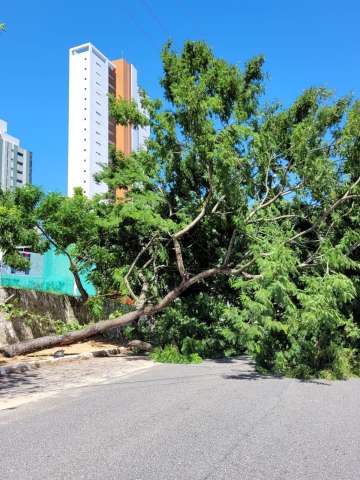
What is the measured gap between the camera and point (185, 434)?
20.0 feet

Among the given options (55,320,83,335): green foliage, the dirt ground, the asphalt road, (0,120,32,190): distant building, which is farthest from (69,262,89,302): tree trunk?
(0,120,32,190): distant building

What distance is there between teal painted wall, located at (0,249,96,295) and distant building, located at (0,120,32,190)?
103 m

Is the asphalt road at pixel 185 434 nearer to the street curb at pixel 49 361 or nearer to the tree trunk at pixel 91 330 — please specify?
the street curb at pixel 49 361

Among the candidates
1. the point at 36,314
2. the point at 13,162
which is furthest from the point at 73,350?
the point at 13,162

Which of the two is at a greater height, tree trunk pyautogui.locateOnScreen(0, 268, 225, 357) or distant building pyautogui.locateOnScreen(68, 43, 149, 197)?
distant building pyautogui.locateOnScreen(68, 43, 149, 197)

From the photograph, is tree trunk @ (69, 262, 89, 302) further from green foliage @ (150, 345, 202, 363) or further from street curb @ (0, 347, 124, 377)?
green foliage @ (150, 345, 202, 363)

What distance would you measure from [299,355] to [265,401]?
422cm

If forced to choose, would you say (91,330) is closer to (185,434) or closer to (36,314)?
(36,314)

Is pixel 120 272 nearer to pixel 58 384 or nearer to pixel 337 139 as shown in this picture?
pixel 58 384

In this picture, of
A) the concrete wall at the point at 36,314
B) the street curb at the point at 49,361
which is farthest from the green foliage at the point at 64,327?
the street curb at the point at 49,361

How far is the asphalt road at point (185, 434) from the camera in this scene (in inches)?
187

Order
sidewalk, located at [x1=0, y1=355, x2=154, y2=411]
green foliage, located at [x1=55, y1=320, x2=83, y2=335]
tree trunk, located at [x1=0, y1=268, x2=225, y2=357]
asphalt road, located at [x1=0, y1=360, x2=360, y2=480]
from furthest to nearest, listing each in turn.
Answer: green foliage, located at [x1=55, y1=320, x2=83, y2=335], tree trunk, located at [x1=0, y1=268, x2=225, y2=357], sidewalk, located at [x1=0, y1=355, x2=154, y2=411], asphalt road, located at [x1=0, y1=360, x2=360, y2=480]

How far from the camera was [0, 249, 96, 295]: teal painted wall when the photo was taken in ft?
56.5

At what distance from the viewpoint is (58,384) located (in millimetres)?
10484
